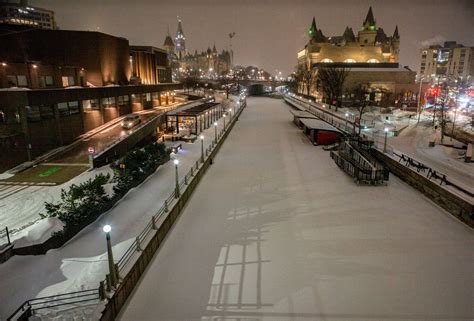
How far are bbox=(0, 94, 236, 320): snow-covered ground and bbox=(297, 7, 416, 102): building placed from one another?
231 ft

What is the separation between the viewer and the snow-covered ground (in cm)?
929

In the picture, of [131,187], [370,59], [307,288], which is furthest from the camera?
[370,59]

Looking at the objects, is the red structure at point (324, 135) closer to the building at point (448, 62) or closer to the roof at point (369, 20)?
the roof at point (369, 20)

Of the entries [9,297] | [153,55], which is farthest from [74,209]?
[153,55]

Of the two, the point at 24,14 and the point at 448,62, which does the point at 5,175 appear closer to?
the point at 24,14

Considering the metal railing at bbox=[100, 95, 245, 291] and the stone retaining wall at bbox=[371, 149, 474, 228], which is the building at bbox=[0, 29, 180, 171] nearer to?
the metal railing at bbox=[100, 95, 245, 291]

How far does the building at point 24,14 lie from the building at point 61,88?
87.1 m

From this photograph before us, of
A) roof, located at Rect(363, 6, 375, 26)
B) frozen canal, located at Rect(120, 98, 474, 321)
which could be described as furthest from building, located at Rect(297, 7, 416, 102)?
frozen canal, located at Rect(120, 98, 474, 321)

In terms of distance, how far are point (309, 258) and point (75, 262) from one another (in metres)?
8.59

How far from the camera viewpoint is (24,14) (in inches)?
5098

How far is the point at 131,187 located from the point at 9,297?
8.64 m

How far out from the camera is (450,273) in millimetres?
10953

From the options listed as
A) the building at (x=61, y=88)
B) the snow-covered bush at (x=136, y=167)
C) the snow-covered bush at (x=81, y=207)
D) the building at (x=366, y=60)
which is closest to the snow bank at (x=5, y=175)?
the building at (x=61, y=88)

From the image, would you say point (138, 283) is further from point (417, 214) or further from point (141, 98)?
point (141, 98)
